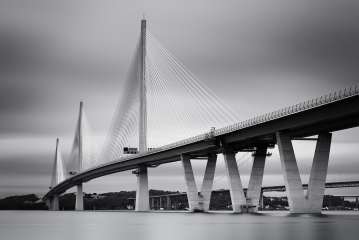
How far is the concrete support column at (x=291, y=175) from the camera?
69.0 metres

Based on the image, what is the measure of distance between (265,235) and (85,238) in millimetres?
11502

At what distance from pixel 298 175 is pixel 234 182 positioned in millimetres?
17445

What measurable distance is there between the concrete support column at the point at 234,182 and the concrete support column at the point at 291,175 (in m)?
16.9

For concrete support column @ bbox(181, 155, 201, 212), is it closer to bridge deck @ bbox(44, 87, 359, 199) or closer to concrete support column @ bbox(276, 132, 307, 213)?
bridge deck @ bbox(44, 87, 359, 199)

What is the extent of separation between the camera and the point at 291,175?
6931cm

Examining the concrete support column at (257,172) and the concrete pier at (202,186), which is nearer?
the concrete support column at (257,172)

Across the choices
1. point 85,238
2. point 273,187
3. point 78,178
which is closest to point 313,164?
point 85,238

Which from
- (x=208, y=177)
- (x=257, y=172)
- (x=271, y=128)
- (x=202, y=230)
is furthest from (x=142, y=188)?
(x=202, y=230)

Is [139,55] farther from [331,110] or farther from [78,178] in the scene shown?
[78,178]

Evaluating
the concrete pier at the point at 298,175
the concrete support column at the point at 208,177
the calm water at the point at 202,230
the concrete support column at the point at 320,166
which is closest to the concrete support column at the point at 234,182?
the concrete support column at the point at 208,177

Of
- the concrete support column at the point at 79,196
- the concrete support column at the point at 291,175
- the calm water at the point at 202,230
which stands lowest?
the calm water at the point at 202,230

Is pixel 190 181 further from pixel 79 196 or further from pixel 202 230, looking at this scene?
pixel 79 196

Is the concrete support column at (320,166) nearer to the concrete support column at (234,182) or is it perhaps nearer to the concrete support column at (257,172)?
the concrete support column at (257,172)

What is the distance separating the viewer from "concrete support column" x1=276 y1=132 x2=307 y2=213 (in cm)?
6900
